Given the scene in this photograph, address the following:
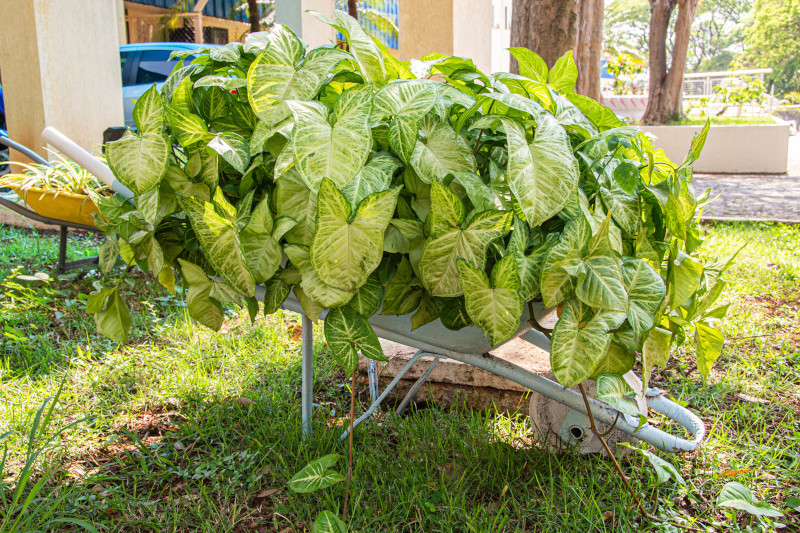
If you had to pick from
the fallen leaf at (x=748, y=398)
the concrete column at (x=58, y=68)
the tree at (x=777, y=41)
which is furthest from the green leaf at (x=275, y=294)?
the tree at (x=777, y=41)

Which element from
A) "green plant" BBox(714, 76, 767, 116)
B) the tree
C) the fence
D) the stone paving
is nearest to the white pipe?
the stone paving

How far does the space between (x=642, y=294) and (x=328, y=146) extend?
645 mm

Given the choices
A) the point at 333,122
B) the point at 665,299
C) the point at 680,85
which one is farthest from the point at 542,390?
the point at 680,85

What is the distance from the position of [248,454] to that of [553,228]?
112 centimetres

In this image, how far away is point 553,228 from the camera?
1.28 metres

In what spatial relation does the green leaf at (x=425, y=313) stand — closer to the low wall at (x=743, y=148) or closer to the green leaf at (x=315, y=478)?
the green leaf at (x=315, y=478)

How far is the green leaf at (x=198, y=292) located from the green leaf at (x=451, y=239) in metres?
0.54

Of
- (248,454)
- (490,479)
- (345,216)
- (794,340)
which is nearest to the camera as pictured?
(345,216)

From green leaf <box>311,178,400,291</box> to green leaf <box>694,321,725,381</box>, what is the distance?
30.4 inches

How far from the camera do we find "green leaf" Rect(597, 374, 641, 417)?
1167mm

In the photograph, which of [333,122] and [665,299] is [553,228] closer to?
[665,299]

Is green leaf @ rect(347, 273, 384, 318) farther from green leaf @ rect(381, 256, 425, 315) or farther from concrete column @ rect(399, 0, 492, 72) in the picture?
concrete column @ rect(399, 0, 492, 72)

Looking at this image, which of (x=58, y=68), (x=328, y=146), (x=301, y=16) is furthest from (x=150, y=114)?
(x=58, y=68)

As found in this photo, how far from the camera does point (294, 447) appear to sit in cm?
185
